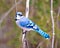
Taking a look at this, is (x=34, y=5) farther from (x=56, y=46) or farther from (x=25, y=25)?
(x=25, y=25)

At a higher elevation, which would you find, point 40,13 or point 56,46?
point 40,13

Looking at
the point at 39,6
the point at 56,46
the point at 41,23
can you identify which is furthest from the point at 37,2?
the point at 56,46

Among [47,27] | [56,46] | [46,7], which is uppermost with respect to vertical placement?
[46,7]

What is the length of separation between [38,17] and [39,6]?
0.35 ft

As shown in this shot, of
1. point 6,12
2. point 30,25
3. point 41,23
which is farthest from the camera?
point 6,12

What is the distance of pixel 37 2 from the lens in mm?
2592

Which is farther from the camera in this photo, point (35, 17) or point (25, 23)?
point (35, 17)

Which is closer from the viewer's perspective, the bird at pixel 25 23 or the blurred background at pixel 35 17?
the bird at pixel 25 23

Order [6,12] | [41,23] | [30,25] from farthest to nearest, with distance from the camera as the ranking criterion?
1. [6,12]
2. [41,23]
3. [30,25]

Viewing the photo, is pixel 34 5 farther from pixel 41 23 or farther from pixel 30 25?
pixel 30 25

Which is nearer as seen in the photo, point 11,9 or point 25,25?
point 25,25

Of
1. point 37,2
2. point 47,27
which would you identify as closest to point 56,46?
point 47,27

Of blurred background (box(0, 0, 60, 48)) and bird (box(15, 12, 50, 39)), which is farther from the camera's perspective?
blurred background (box(0, 0, 60, 48))

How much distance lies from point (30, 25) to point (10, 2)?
0.89 meters
